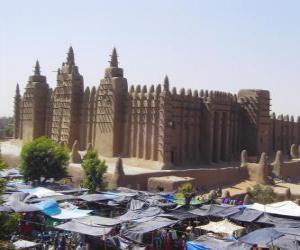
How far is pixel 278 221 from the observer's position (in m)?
21.0

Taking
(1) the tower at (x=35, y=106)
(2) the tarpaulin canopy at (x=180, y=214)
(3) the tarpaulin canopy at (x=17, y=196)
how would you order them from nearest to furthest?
(2) the tarpaulin canopy at (x=180, y=214) < (3) the tarpaulin canopy at (x=17, y=196) < (1) the tower at (x=35, y=106)

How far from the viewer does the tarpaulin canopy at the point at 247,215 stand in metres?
21.3

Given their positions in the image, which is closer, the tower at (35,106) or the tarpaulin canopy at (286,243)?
the tarpaulin canopy at (286,243)

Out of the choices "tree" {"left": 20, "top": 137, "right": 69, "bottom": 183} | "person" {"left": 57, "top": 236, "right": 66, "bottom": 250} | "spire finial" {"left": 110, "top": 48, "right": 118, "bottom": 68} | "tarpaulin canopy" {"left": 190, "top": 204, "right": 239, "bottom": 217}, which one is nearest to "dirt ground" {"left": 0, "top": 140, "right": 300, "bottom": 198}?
"tree" {"left": 20, "top": 137, "right": 69, "bottom": 183}

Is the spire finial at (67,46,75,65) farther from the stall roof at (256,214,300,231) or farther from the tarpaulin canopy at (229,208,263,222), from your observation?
the stall roof at (256,214,300,231)

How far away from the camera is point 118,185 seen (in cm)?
3359

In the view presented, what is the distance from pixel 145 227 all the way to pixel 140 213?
216 cm

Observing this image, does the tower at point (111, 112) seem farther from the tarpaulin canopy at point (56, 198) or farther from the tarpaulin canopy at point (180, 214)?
the tarpaulin canopy at point (180, 214)

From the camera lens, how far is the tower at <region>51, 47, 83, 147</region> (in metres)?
50.1

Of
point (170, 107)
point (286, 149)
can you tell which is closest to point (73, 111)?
point (170, 107)

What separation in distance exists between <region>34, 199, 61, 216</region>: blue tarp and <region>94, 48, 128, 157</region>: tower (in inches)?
819

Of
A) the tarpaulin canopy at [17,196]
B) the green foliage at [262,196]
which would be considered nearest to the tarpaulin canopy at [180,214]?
the tarpaulin canopy at [17,196]

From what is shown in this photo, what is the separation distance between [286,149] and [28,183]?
3388cm

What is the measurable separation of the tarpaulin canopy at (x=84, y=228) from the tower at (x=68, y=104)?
3023 centimetres
